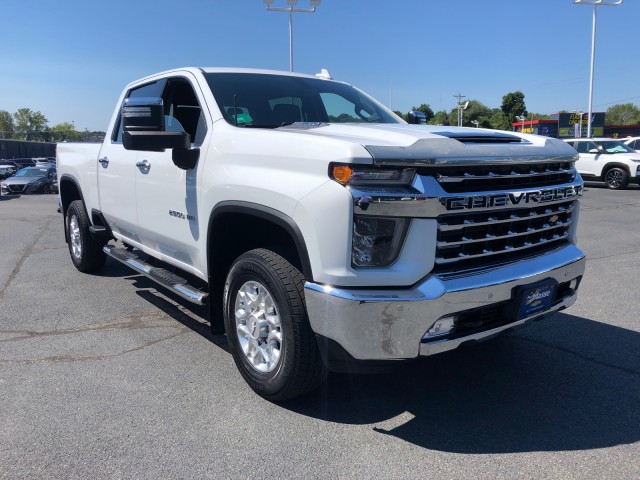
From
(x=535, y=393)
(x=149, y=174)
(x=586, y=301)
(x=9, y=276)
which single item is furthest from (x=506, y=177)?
(x=9, y=276)

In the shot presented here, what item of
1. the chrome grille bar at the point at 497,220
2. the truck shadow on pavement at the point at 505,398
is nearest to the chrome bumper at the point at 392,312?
the chrome grille bar at the point at 497,220

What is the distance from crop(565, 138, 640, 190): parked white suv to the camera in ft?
62.0

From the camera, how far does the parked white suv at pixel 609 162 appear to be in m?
18.9

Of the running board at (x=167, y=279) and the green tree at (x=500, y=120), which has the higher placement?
the green tree at (x=500, y=120)

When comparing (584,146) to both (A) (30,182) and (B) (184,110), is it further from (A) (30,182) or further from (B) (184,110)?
(A) (30,182)

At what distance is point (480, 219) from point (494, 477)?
50.8 inches

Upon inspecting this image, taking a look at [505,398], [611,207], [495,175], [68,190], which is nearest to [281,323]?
[495,175]

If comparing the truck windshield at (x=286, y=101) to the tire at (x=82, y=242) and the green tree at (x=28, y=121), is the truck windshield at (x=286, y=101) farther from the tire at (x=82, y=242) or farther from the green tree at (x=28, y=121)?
the green tree at (x=28, y=121)

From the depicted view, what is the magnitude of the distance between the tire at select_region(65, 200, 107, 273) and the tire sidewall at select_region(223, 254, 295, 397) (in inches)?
138

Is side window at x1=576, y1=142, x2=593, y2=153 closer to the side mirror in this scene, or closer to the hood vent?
the hood vent

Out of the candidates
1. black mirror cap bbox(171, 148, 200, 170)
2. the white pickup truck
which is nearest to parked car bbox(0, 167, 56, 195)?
the white pickup truck

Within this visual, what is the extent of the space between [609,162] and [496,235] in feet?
62.2

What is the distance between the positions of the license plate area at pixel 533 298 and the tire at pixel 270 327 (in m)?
1.14

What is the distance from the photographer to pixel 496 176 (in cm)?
297
